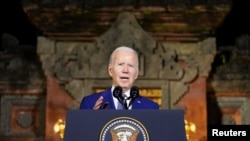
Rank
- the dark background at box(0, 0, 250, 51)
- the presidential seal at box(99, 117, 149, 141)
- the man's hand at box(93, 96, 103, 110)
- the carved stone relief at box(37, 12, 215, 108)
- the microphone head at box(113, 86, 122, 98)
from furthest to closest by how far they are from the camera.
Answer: the dark background at box(0, 0, 250, 51) → the carved stone relief at box(37, 12, 215, 108) → the man's hand at box(93, 96, 103, 110) → the microphone head at box(113, 86, 122, 98) → the presidential seal at box(99, 117, 149, 141)

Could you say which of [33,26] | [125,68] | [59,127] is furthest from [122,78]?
[33,26]

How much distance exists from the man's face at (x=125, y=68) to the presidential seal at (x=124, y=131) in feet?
1.45

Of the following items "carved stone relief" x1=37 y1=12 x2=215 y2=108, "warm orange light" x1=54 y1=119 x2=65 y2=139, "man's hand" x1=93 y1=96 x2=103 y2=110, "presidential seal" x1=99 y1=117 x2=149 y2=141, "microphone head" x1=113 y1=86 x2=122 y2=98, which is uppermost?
"carved stone relief" x1=37 y1=12 x2=215 y2=108

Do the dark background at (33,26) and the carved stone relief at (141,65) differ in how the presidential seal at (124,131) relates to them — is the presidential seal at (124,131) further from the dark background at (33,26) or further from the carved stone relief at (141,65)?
the dark background at (33,26)

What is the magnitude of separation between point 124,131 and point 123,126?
2cm

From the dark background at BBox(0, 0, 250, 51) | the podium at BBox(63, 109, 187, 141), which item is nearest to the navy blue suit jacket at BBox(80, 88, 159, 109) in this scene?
the podium at BBox(63, 109, 187, 141)

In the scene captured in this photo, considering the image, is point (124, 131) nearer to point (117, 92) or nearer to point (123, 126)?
point (123, 126)

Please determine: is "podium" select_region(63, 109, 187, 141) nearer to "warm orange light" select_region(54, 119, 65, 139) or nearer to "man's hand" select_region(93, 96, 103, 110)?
"man's hand" select_region(93, 96, 103, 110)

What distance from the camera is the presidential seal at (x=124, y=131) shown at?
2.54 metres

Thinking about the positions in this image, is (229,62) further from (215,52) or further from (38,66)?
(38,66)

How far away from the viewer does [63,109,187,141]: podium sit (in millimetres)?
2551

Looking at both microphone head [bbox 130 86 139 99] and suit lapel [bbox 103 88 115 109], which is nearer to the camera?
microphone head [bbox 130 86 139 99]

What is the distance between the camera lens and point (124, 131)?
2.55 meters

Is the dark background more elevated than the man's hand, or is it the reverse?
the dark background
